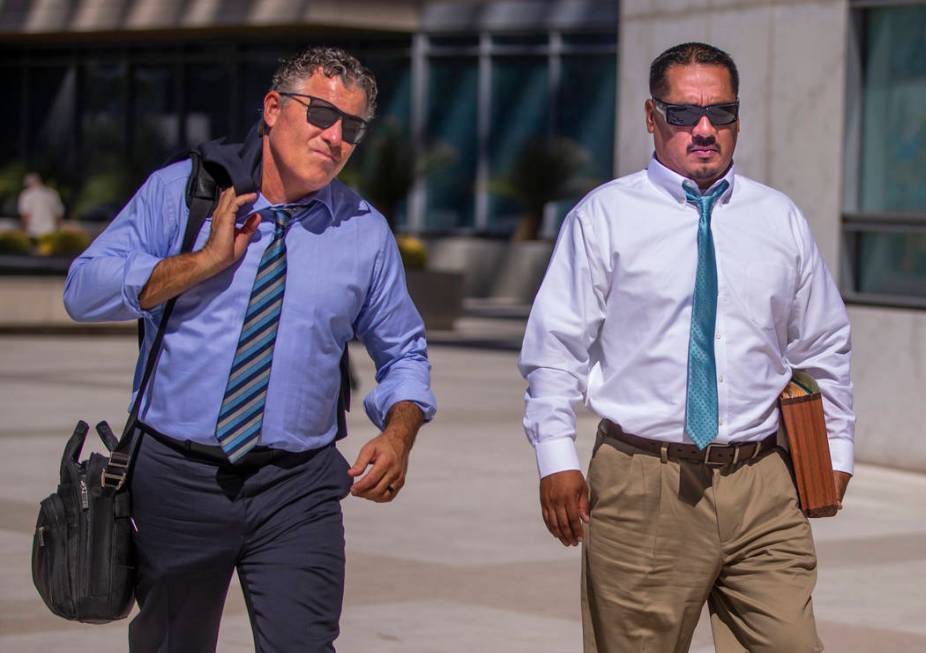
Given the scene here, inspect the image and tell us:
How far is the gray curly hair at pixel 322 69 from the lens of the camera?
4.66 m

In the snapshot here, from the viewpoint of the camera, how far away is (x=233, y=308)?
4523 millimetres

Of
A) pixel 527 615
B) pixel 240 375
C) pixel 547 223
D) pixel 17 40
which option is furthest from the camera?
pixel 17 40

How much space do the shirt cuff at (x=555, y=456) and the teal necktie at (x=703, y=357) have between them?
0.92ft

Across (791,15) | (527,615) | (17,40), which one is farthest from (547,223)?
(527,615)

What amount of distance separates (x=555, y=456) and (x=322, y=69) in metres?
1.07

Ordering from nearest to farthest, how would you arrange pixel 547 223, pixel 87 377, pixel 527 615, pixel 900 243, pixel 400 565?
pixel 527 615, pixel 400 565, pixel 900 243, pixel 87 377, pixel 547 223

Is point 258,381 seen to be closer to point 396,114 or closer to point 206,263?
point 206,263

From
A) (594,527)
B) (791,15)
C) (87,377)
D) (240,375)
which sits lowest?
(87,377)

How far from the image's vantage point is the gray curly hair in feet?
15.3

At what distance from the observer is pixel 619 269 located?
4676 millimetres

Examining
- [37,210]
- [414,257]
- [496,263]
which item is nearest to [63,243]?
[414,257]

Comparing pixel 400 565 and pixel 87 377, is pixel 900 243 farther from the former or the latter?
pixel 87 377

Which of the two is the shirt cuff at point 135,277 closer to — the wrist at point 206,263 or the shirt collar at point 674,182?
the wrist at point 206,263

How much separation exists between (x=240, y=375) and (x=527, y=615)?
3.33 metres
